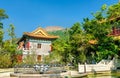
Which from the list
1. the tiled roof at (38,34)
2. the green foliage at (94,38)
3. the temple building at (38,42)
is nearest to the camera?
the green foliage at (94,38)

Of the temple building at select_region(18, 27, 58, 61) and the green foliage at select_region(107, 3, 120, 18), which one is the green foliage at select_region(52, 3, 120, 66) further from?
the temple building at select_region(18, 27, 58, 61)

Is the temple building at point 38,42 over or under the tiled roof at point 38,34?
under

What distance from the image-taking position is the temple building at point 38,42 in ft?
146

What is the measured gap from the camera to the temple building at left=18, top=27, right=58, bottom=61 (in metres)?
44.4

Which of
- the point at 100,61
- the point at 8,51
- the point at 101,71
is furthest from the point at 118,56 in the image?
the point at 8,51

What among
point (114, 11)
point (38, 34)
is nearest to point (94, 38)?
point (114, 11)

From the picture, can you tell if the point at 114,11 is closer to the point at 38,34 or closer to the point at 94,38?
the point at 94,38

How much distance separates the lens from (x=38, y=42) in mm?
45344

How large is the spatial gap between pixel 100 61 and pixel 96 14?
17.7 feet

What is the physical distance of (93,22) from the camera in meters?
30.0

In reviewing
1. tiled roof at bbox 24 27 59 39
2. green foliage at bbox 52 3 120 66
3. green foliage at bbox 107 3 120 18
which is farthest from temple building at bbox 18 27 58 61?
green foliage at bbox 107 3 120 18

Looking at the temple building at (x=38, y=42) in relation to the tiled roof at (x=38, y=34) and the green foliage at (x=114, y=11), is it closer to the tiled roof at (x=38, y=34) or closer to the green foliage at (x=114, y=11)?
the tiled roof at (x=38, y=34)

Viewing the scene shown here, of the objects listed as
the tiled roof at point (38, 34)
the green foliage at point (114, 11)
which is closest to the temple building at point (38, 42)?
the tiled roof at point (38, 34)

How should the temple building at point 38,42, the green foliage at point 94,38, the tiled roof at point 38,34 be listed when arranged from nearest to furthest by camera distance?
the green foliage at point 94,38 → the tiled roof at point 38,34 → the temple building at point 38,42
